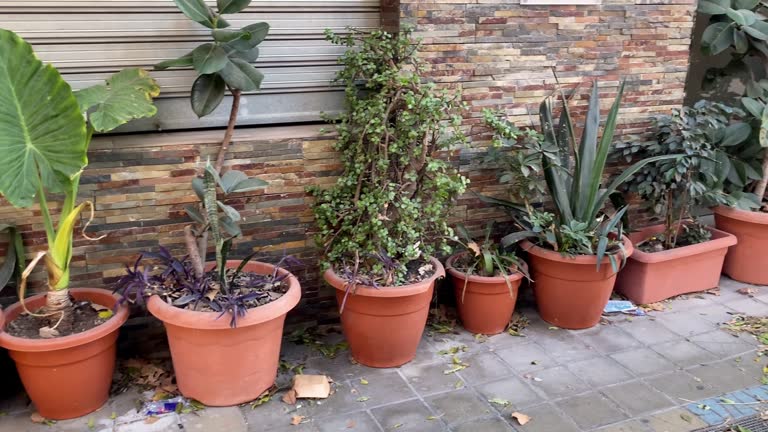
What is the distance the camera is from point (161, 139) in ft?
10.5

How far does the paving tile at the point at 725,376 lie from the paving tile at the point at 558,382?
0.60 m

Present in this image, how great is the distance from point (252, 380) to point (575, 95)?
2489mm

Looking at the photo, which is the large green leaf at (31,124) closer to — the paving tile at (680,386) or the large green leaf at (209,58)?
the large green leaf at (209,58)

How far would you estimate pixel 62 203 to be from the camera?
9.95 feet

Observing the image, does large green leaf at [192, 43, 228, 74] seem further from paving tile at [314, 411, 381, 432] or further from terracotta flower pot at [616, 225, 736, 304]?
terracotta flower pot at [616, 225, 736, 304]

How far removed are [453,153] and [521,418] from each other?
1.47m

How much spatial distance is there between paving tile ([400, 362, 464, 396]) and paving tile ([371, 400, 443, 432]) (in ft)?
0.42

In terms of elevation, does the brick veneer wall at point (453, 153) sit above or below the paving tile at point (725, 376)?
above

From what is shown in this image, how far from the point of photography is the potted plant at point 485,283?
3.52m

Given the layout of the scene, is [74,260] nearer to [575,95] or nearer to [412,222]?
[412,222]

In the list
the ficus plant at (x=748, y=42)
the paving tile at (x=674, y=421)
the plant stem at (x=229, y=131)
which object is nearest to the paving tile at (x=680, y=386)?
the paving tile at (x=674, y=421)

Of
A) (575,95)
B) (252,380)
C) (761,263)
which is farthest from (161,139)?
(761,263)

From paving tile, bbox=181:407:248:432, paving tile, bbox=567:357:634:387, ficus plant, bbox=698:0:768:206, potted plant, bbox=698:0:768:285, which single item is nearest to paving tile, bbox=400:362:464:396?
paving tile, bbox=567:357:634:387

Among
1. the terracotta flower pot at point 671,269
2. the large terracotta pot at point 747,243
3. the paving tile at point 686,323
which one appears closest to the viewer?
the paving tile at point 686,323
